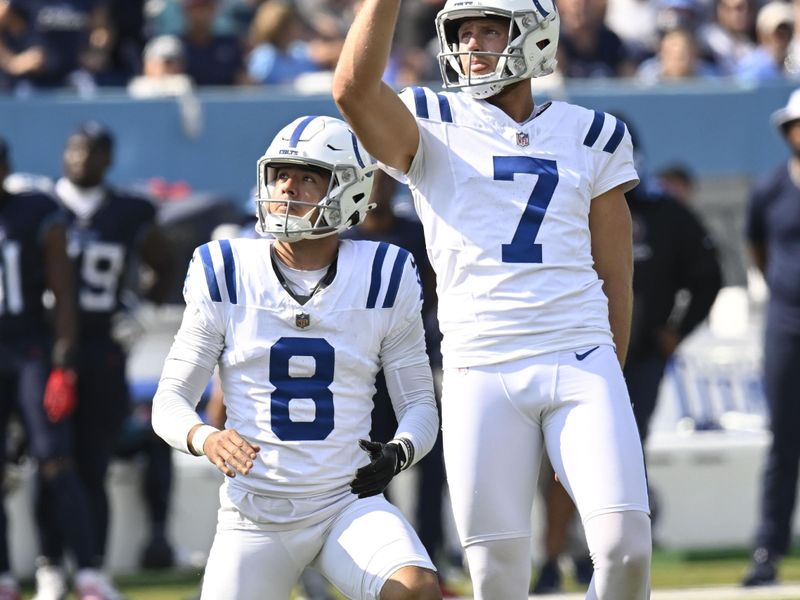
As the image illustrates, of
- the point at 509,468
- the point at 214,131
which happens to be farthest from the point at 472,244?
the point at 214,131

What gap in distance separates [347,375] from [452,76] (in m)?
0.83

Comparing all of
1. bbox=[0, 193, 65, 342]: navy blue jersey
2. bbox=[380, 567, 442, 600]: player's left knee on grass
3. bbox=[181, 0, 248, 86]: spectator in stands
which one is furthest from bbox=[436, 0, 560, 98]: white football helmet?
bbox=[181, 0, 248, 86]: spectator in stands

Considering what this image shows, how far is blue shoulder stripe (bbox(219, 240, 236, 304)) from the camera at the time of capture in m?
4.44

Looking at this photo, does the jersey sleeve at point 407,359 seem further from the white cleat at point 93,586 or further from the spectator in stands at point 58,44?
the spectator in stands at point 58,44

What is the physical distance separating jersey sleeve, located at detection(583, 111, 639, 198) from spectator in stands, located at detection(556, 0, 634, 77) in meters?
7.35

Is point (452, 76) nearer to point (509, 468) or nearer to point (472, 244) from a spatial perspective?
point (472, 244)

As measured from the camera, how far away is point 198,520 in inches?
335

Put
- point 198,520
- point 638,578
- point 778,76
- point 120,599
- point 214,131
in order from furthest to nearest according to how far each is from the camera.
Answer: point 778,76, point 214,131, point 198,520, point 120,599, point 638,578

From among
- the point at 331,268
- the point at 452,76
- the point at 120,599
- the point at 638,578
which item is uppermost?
the point at 452,76

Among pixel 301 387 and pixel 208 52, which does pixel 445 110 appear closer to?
pixel 301 387

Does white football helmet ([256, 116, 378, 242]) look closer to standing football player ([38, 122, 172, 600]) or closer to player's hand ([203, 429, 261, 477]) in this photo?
player's hand ([203, 429, 261, 477])

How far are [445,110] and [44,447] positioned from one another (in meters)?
3.45

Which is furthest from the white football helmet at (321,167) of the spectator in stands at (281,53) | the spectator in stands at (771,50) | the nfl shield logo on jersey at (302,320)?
the spectator in stands at (771,50)

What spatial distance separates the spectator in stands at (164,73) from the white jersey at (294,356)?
19.7 feet
